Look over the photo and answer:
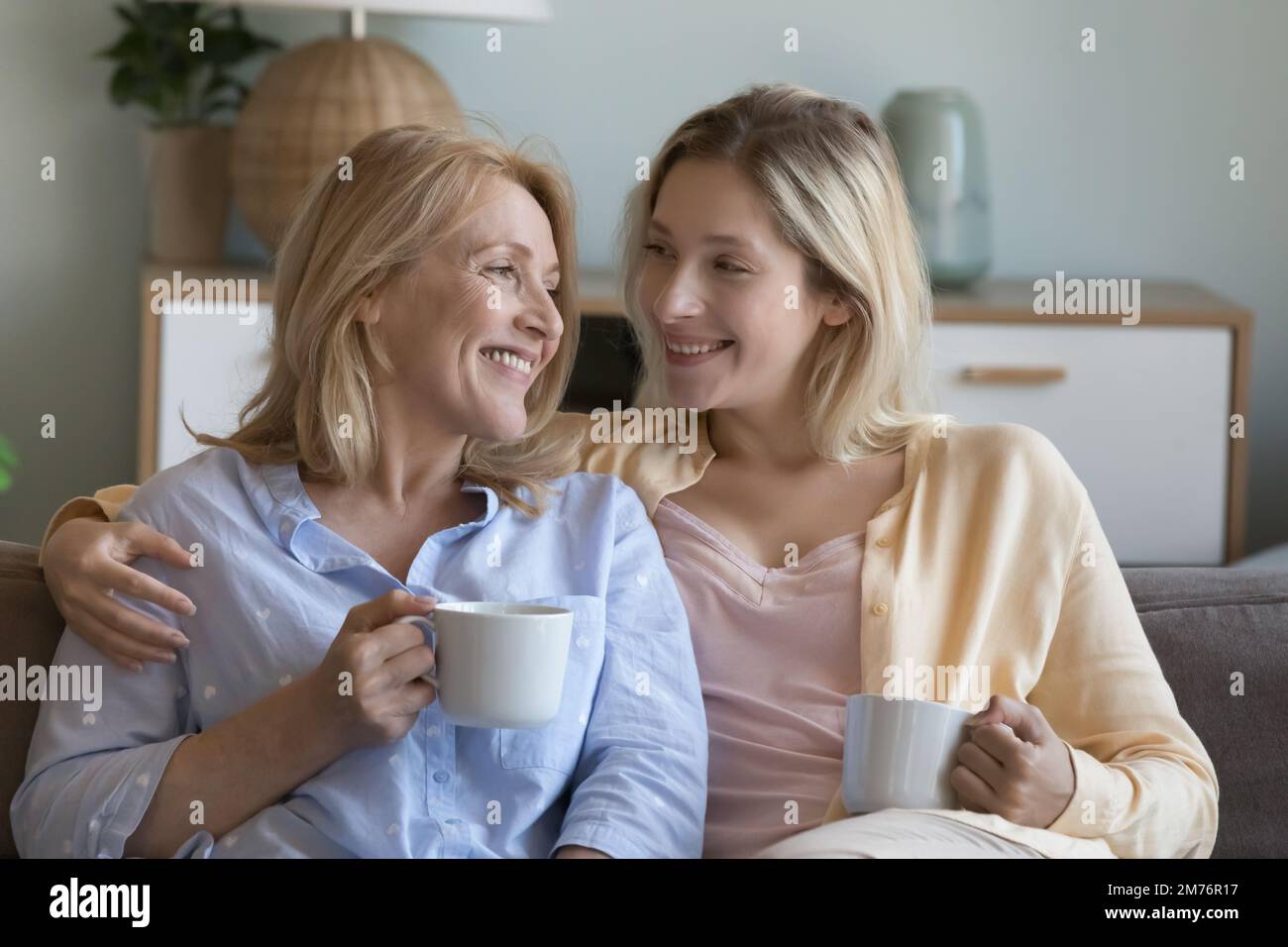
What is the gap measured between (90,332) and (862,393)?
210 centimetres

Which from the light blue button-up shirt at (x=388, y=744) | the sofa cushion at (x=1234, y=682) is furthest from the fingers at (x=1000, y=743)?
the sofa cushion at (x=1234, y=682)

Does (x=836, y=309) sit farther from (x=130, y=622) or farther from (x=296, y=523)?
(x=130, y=622)

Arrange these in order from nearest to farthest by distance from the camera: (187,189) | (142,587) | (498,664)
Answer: (498,664) → (142,587) → (187,189)

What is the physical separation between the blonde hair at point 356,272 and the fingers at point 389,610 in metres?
0.24

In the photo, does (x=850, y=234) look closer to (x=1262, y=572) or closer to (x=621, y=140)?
(x=1262, y=572)

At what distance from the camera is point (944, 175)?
115 inches

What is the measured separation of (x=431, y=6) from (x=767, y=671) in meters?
1.59

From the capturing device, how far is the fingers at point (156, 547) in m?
1.25

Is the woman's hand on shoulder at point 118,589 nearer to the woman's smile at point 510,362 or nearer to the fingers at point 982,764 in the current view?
the woman's smile at point 510,362

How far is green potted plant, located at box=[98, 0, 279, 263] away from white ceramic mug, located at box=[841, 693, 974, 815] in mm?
2145

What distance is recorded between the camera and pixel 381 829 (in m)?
1.21

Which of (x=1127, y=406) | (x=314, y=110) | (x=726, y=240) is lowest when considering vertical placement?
(x=1127, y=406)

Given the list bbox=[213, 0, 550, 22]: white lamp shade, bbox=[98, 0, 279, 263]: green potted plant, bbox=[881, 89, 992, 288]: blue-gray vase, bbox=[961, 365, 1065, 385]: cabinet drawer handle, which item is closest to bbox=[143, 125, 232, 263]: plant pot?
bbox=[98, 0, 279, 263]: green potted plant

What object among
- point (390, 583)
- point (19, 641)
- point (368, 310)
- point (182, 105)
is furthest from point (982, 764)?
point (182, 105)
